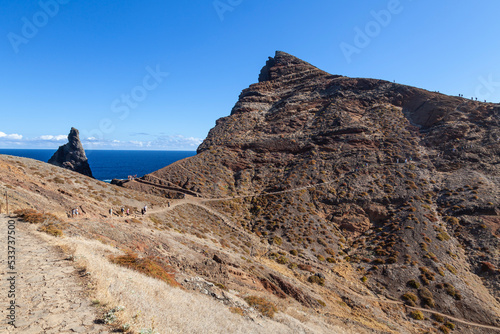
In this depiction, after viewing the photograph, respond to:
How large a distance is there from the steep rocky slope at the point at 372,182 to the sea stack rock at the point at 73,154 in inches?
1711

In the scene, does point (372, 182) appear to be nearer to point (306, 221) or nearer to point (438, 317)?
point (306, 221)

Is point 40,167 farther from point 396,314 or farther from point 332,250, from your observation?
point 396,314

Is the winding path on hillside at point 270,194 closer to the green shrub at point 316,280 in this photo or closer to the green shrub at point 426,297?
the green shrub at point 426,297

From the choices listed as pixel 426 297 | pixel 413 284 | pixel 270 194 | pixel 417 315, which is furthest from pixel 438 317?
pixel 270 194

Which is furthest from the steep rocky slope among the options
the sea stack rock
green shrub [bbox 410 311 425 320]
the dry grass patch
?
the sea stack rock

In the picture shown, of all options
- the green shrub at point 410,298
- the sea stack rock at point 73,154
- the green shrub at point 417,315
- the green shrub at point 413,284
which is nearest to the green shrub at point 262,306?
the green shrub at point 417,315

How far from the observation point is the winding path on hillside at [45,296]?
6.70 m

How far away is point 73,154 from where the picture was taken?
7600 centimetres

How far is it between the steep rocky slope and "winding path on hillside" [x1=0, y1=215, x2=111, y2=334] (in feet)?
87.6

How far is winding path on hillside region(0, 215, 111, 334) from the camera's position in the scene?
670cm

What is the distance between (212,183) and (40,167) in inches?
1090

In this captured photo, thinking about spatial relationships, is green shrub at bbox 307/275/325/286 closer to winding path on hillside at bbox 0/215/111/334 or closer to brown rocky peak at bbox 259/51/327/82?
winding path on hillside at bbox 0/215/111/334

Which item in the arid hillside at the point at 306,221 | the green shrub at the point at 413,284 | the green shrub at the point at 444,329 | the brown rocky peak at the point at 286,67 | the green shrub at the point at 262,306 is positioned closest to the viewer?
the arid hillside at the point at 306,221

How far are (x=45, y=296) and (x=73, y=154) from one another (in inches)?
3330
